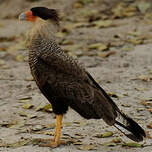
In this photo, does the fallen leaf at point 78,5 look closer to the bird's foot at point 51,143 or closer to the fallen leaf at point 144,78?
the fallen leaf at point 144,78

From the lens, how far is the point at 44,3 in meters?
12.8

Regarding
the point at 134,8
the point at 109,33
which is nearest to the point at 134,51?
the point at 109,33

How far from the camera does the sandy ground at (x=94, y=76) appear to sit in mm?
5684

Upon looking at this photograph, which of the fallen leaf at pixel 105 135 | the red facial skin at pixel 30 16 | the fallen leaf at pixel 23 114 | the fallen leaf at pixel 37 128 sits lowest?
the fallen leaf at pixel 23 114

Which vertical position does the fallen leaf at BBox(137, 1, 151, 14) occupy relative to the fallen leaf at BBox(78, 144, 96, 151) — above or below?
below

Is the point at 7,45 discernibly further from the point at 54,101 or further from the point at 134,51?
the point at 54,101

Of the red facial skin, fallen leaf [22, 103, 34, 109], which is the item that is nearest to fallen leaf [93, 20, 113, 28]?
fallen leaf [22, 103, 34, 109]

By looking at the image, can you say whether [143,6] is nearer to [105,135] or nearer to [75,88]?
[105,135]

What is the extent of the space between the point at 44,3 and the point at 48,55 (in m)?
7.58

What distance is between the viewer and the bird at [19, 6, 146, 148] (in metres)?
5.28

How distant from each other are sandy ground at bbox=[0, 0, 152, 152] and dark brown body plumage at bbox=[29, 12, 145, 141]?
335 mm

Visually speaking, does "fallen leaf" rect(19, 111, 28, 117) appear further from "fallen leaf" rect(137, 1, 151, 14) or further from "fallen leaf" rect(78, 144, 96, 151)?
"fallen leaf" rect(137, 1, 151, 14)

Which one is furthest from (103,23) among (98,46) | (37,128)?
(37,128)

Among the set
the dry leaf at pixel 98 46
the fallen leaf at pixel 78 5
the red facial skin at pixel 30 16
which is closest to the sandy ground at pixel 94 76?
the dry leaf at pixel 98 46
